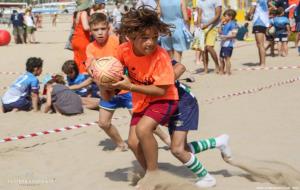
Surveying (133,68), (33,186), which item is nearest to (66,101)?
(33,186)

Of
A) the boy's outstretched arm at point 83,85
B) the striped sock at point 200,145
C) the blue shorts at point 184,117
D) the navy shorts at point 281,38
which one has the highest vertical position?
the blue shorts at point 184,117

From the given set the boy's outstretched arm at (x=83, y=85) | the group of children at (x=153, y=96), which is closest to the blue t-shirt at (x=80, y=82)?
the boy's outstretched arm at (x=83, y=85)

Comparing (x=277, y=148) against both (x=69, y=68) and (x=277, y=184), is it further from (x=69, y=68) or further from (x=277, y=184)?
(x=69, y=68)

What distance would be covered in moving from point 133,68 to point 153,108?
38 cm

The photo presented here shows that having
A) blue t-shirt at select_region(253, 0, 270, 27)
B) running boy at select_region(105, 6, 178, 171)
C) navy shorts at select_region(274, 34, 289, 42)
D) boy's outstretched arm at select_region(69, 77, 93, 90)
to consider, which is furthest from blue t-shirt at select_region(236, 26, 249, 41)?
running boy at select_region(105, 6, 178, 171)

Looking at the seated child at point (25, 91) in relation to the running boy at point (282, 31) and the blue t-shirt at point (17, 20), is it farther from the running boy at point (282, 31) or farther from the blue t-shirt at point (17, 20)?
the blue t-shirt at point (17, 20)

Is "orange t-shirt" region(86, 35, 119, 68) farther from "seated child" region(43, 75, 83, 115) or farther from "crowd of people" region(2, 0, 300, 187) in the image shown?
"seated child" region(43, 75, 83, 115)

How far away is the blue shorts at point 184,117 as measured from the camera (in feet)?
13.9

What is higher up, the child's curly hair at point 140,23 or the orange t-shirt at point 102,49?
the child's curly hair at point 140,23

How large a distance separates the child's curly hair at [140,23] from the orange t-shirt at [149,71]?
183 millimetres

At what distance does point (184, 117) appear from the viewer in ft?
13.9

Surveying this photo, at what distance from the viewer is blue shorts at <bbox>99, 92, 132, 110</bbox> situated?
546cm

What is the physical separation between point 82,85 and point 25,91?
92 centimetres

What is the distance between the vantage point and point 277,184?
4305 millimetres
